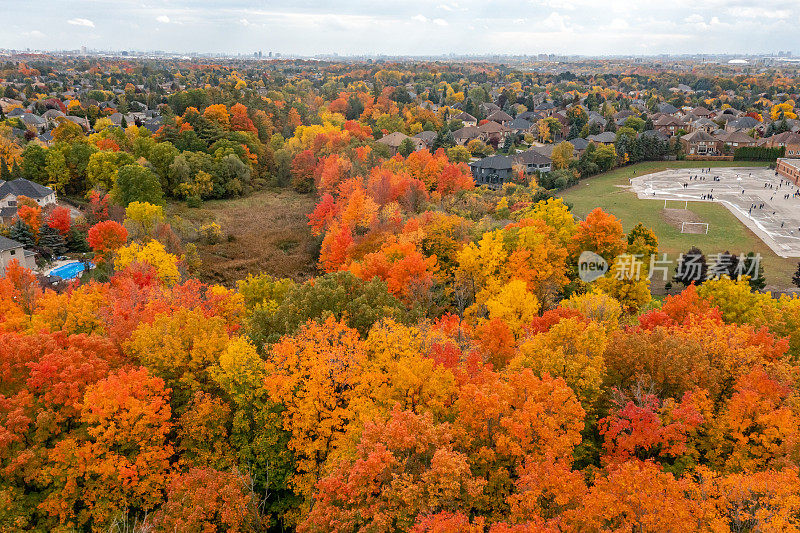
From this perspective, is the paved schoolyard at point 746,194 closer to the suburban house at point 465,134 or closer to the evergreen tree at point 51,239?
the suburban house at point 465,134

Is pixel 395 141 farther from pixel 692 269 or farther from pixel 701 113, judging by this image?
pixel 701 113

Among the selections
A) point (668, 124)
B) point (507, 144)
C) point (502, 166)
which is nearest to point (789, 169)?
point (668, 124)

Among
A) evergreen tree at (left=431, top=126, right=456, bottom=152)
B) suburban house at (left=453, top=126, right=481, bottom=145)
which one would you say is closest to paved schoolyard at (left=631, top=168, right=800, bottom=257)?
evergreen tree at (left=431, top=126, right=456, bottom=152)

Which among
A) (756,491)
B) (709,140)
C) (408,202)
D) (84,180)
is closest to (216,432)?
(756,491)

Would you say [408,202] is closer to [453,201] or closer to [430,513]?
[453,201]

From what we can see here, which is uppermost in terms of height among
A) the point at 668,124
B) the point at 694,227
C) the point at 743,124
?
the point at 743,124

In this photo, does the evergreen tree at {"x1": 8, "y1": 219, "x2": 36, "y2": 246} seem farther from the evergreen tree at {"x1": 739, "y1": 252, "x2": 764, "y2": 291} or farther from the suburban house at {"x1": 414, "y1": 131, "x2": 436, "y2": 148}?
the suburban house at {"x1": 414, "y1": 131, "x2": 436, "y2": 148}
